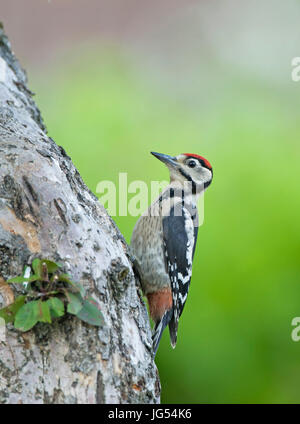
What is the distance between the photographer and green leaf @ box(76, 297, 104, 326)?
7.11 ft

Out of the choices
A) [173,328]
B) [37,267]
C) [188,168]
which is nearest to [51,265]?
[37,267]

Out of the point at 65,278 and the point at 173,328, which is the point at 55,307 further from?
the point at 173,328

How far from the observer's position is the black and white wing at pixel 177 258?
373 centimetres

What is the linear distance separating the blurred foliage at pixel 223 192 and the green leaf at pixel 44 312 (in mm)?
2112

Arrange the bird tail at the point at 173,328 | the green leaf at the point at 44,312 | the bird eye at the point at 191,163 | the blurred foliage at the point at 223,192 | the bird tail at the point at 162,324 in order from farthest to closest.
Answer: the blurred foliage at the point at 223,192 → the bird eye at the point at 191,163 → the bird tail at the point at 173,328 → the bird tail at the point at 162,324 → the green leaf at the point at 44,312

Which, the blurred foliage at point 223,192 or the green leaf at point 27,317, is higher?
the blurred foliage at point 223,192

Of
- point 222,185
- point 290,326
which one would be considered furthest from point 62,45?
point 290,326

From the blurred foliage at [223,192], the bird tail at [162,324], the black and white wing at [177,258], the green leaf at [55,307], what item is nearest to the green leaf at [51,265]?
the green leaf at [55,307]

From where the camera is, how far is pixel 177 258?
3.78 m

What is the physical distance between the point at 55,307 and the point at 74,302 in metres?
0.07

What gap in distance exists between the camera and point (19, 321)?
6.93ft

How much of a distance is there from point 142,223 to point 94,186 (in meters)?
0.97

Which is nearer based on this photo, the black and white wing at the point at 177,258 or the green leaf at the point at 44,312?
the green leaf at the point at 44,312

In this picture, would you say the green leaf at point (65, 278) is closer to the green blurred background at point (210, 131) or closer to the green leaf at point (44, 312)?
the green leaf at point (44, 312)
